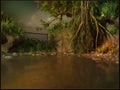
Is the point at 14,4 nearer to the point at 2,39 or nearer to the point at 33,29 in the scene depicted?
the point at 33,29

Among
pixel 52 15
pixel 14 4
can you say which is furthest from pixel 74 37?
pixel 14 4

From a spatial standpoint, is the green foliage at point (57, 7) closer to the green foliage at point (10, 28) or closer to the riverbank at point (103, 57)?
the green foliage at point (10, 28)

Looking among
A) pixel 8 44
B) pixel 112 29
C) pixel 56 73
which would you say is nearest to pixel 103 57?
pixel 112 29

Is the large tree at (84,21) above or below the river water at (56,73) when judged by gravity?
above

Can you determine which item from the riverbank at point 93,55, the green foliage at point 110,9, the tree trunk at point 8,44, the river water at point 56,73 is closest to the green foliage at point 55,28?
the riverbank at point 93,55

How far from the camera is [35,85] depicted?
7184 mm

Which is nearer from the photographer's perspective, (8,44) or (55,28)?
(8,44)

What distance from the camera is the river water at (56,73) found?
721 cm

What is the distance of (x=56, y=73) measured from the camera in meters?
8.16

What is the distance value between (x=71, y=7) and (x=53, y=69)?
11.7 feet

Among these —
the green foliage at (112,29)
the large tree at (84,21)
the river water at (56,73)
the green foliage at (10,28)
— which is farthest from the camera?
the green foliage at (10,28)

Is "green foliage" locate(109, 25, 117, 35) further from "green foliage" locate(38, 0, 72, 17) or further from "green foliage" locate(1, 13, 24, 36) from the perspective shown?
"green foliage" locate(1, 13, 24, 36)

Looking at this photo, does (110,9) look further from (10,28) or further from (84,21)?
(10,28)

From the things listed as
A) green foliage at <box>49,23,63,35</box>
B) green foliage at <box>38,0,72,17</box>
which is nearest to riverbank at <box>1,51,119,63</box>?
green foliage at <box>49,23,63,35</box>
